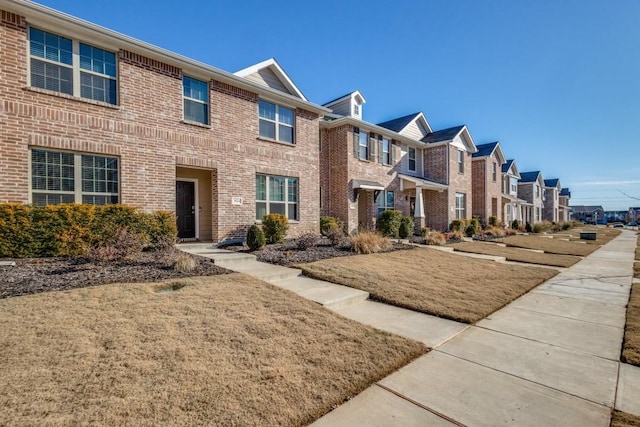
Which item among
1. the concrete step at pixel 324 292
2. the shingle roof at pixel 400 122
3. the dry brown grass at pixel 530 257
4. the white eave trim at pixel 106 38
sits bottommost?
the dry brown grass at pixel 530 257

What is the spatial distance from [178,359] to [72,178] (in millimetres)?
7463

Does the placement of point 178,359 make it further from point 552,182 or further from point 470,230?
point 552,182

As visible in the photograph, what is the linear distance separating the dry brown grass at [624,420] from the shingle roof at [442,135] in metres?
20.9

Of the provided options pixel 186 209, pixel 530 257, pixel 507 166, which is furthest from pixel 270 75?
pixel 507 166

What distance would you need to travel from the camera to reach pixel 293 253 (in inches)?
364

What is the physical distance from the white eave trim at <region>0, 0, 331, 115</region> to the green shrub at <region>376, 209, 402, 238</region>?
8.34 m

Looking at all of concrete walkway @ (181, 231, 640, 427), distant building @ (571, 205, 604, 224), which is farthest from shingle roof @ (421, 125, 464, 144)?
distant building @ (571, 205, 604, 224)

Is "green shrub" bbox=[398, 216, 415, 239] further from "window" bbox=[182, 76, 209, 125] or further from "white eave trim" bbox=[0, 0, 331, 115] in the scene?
"window" bbox=[182, 76, 209, 125]

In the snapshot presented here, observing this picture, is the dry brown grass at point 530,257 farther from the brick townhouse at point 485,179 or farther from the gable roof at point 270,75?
the brick townhouse at point 485,179

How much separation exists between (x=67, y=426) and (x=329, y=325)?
9.01ft

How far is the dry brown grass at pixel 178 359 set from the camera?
7.60 feet

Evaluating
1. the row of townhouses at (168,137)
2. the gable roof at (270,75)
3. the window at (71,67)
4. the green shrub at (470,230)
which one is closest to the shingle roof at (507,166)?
the green shrub at (470,230)

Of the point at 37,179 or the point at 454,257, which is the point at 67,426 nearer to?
the point at 37,179

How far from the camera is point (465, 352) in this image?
3613 millimetres
